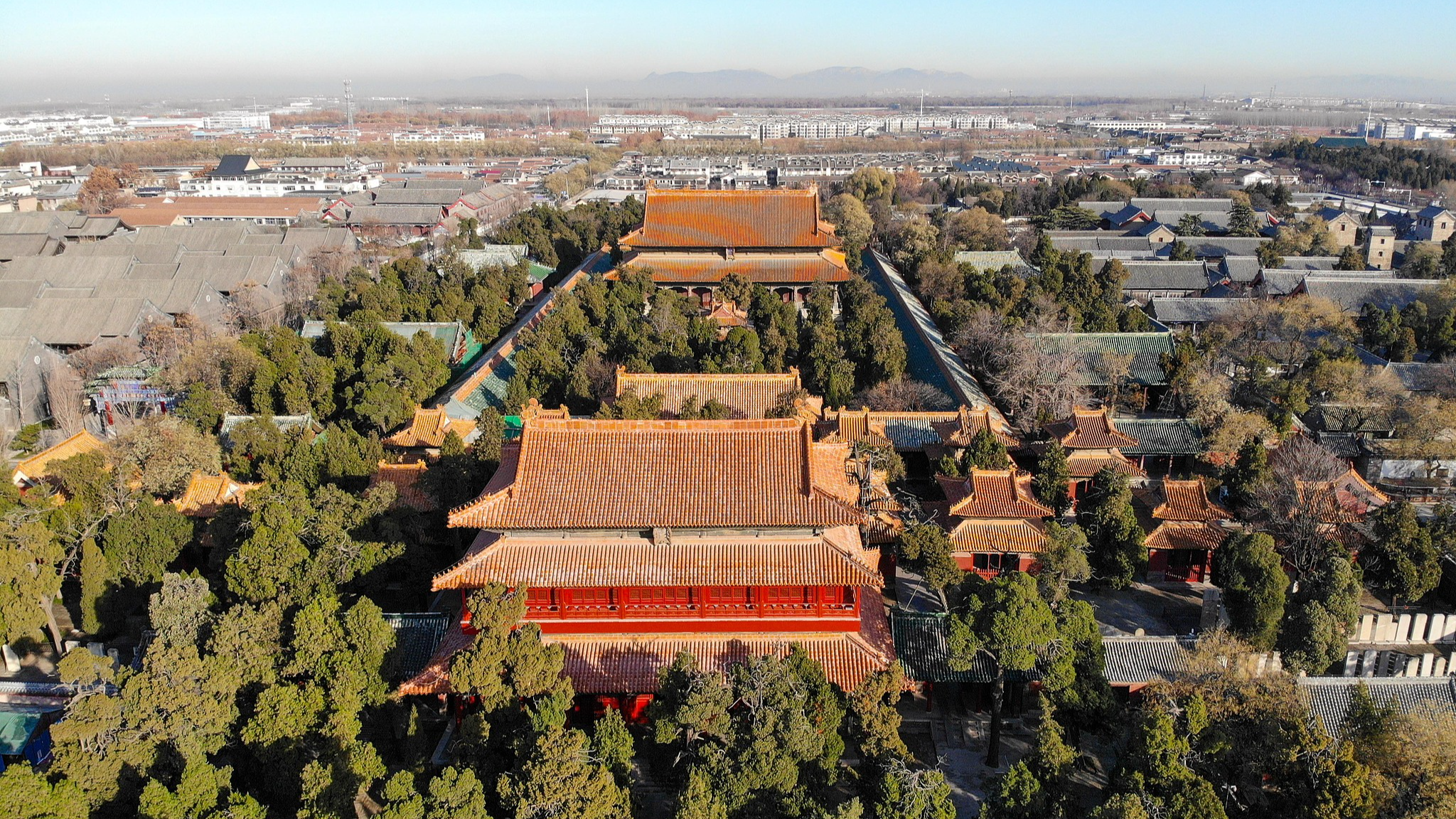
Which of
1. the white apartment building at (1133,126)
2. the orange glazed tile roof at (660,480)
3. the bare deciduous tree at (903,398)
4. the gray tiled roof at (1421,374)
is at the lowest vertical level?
the bare deciduous tree at (903,398)

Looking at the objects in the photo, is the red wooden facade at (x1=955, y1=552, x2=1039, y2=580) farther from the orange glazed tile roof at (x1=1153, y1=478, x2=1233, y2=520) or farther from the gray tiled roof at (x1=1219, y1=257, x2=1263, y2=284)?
the gray tiled roof at (x1=1219, y1=257, x2=1263, y2=284)

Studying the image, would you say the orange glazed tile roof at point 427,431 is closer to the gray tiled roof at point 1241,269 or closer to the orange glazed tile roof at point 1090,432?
the orange glazed tile roof at point 1090,432

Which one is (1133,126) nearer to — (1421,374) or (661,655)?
(1421,374)

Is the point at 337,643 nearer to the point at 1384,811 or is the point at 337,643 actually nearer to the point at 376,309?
the point at 1384,811

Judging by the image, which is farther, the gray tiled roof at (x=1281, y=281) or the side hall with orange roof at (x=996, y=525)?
the gray tiled roof at (x=1281, y=281)

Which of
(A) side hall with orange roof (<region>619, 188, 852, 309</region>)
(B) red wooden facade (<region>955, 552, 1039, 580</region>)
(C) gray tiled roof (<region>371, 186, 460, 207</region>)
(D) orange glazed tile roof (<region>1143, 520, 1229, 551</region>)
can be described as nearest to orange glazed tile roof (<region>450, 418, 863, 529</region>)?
(B) red wooden facade (<region>955, 552, 1039, 580</region>)

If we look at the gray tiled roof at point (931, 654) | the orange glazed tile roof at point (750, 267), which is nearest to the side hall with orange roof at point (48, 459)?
the gray tiled roof at point (931, 654)
